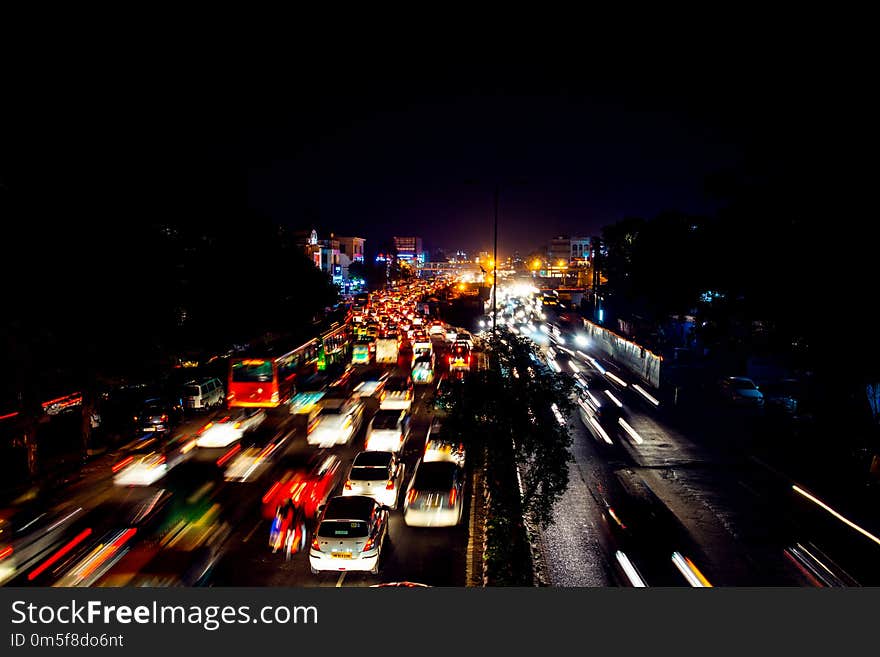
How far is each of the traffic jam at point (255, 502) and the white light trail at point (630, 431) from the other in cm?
785

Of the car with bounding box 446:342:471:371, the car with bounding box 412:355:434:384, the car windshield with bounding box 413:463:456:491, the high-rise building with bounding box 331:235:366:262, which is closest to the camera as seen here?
the car windshield with bounding box 413:463:456:491

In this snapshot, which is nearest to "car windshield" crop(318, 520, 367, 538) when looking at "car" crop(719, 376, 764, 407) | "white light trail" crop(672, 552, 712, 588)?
"white light trail" crop(672, 552, 712, 588)

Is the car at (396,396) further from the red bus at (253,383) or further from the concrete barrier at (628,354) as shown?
the concrete barrier at (628,354)

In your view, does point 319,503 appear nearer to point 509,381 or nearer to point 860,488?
point 509,381

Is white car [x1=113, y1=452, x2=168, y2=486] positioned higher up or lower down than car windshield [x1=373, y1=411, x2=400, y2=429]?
lower down

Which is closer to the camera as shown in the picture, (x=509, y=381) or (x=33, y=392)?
(x=509, y=381)

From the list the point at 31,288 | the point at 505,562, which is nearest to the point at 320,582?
the point at 505,562

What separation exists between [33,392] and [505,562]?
15164 millimetres

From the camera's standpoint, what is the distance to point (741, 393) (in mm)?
25469

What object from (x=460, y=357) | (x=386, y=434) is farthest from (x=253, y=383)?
(x=460, y=357)

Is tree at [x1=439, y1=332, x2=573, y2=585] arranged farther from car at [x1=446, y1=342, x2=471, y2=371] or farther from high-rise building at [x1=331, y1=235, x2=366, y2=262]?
high-rise building at [x1=331, y1=235, x2=366, y2=262]

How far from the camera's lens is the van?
24328mm

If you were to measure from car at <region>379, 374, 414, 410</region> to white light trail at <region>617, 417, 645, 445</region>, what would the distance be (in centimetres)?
920

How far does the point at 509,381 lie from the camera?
10320mm
